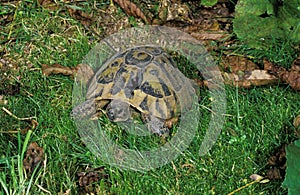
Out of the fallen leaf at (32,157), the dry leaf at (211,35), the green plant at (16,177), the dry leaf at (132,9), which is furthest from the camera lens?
the dry leaf at (132,9)

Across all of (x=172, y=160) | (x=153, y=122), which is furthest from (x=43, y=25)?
(x=172, y=160)

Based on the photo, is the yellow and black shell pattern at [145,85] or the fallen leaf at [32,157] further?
the yellow and black shell pattern at [145,85]

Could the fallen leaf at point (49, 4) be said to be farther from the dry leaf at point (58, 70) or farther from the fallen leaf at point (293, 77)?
the fallen leaf at point (293, 77)

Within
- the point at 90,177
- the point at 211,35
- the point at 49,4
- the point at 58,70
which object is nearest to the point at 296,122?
the point at 211,35

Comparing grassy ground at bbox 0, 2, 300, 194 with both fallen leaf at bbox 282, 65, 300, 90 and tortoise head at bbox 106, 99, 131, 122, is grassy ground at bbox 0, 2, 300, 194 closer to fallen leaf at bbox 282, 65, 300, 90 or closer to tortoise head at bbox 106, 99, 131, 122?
fallen leaf at bbox 282, 65, 300, 90

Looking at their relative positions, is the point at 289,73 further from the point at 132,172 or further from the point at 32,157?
the point at 32,157

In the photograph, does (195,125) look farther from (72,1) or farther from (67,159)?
(72,1)

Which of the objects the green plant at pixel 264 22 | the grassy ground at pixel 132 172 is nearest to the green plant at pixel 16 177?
the grassy ground at pixel 132 172

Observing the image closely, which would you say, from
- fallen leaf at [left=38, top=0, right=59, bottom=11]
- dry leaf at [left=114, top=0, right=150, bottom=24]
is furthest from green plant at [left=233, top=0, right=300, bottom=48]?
fallen leaf at [left=38, top=0, right=59, bottom=11]
